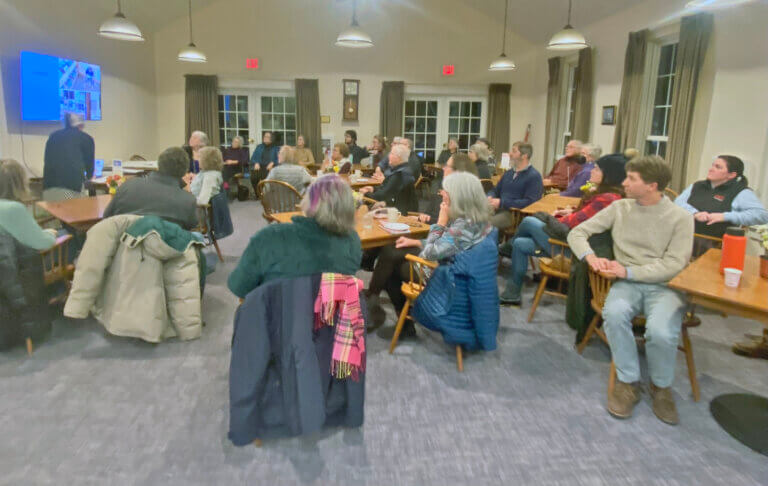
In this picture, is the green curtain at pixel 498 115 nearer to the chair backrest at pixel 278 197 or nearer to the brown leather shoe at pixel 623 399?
the chair backrest at pixel 278 197

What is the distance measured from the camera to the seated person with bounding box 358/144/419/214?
4562 millimetres

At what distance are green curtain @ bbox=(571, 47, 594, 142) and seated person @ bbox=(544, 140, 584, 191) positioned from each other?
36.5 inches

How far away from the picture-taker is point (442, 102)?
971 centimetres

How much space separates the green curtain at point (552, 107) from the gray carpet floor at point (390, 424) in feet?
19.1

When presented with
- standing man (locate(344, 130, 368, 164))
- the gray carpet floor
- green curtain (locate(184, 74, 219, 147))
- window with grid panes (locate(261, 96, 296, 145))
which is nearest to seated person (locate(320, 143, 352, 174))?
standing man (locate(344, 130, 368, 164))

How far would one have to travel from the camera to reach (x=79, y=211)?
147 inches

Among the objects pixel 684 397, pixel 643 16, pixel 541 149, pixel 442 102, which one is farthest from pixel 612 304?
pixel 442 102

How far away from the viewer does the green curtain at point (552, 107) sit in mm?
8242

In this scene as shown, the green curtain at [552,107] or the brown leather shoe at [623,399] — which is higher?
the green curtain at [552,107]

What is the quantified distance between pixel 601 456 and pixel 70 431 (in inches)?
88.7

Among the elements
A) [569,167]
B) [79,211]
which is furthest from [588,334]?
[569,167]

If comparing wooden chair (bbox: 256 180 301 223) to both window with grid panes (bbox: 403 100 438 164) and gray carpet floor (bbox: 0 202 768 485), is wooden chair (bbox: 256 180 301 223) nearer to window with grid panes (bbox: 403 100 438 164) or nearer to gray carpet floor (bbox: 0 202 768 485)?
gray carpet floor (bbox: 0 202 768 485)

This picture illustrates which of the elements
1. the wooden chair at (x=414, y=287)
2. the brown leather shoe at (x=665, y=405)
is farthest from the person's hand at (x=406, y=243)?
the brown leather shoe at (x=665, y=405)

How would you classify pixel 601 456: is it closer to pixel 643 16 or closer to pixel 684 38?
pixel 684 38
